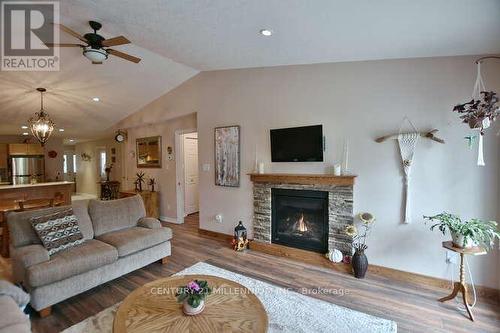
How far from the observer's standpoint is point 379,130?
10.5 ft

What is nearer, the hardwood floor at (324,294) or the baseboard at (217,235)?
the hardwood floor at (324,294)

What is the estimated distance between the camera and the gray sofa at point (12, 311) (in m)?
1.56

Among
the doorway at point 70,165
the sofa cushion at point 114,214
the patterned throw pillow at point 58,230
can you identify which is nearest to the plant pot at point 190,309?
the patterned throw pillow at point 58,230

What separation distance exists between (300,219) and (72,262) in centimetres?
292

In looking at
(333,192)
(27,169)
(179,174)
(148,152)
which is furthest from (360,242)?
(27,169)

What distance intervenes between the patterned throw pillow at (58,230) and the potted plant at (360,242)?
11.0ft

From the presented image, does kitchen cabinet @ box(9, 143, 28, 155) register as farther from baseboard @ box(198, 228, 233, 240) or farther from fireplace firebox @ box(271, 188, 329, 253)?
fireplace firebox @ box(271, 188, 329, 253)

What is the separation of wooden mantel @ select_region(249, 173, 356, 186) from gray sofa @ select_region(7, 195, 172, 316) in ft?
5.35

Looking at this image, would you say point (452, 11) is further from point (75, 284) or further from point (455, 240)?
point (75, 284)

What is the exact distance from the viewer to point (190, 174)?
21.4ft

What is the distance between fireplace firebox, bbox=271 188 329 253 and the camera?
12.0ft

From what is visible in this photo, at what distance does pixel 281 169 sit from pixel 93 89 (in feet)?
12.8

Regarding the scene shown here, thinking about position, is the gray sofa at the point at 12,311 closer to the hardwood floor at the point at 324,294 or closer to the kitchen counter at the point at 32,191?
the hardwood floor at the point at 324,294

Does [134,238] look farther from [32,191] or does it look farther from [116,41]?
[32,191]
